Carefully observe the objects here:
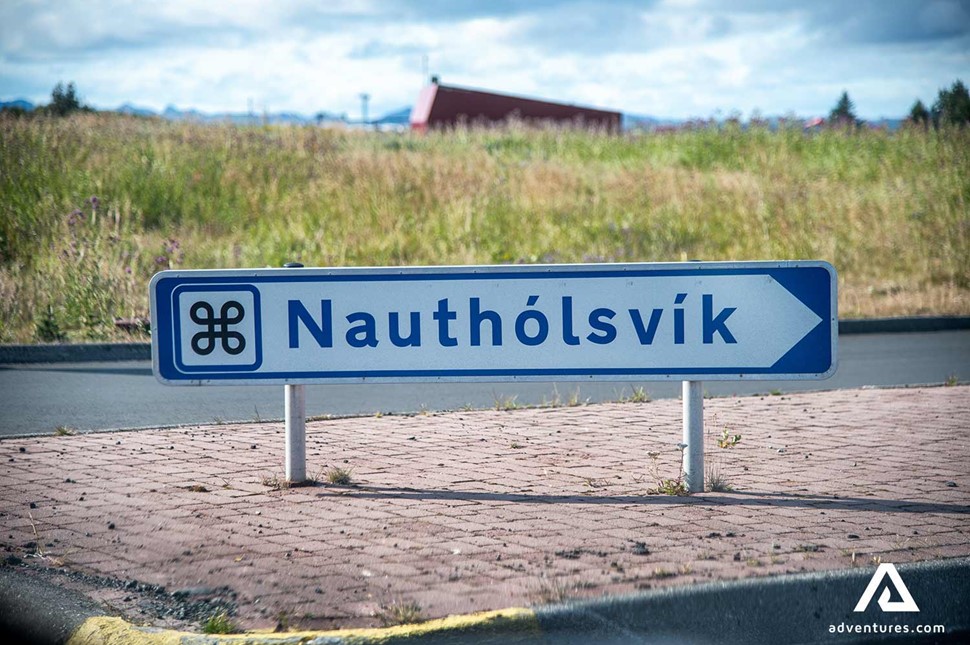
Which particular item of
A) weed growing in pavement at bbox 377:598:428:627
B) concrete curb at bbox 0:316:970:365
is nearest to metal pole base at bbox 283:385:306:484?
weed growing in pavement at bbox 377:598:428:627

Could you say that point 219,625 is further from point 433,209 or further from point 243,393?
point 433,209

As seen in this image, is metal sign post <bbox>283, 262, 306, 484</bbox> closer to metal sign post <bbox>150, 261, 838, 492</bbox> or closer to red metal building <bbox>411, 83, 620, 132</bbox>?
metal sign post <bbox>150, 261, 838, 492</bbox>

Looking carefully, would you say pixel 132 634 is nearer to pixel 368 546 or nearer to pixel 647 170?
pixel 368 546

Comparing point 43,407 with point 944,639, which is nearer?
point 944,639

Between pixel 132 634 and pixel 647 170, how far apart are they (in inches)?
796

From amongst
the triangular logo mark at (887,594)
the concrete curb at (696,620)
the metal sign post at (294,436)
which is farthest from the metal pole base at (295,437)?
the triangular logo mark at (887,594)

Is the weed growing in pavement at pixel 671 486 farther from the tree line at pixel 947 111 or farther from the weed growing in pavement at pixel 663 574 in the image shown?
the tree line at pixel 947 111

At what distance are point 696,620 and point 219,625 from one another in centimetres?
159

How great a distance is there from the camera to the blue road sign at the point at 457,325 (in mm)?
5402

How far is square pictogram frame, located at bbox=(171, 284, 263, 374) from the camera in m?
5.46

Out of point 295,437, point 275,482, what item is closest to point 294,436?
point 295,437

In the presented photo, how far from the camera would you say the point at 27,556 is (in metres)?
4.48

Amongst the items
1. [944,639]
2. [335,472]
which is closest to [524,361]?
[335,472]

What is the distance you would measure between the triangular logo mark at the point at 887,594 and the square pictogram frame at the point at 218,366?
297 centimetres
